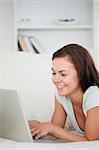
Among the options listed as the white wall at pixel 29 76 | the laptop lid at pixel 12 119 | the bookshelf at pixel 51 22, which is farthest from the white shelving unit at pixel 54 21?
the laptop lid at pixel 12 119

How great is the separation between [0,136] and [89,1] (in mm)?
765

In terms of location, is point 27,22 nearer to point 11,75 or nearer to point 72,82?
point 11,75

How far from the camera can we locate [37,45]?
3.84 feet

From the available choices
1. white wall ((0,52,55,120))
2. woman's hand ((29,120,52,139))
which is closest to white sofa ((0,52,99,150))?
white wall ((0,52,55,120))

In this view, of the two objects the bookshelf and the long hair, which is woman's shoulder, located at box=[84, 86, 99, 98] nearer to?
the long hair

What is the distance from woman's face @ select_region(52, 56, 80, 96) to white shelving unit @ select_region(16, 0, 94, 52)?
0.43 m

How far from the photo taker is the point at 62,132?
0.58m

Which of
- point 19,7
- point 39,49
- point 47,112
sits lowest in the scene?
point 47,112

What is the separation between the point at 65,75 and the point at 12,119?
0.18 m

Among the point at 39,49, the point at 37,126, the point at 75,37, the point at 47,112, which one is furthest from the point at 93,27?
the point at 37,126

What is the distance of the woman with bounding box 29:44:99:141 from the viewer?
590 millimetres

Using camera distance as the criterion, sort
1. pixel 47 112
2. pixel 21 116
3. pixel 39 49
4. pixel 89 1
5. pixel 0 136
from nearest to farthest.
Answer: pixel 21 116 < pixel 0 136 < pixel 47 112 < pixel 39 49 < pixel 89 1

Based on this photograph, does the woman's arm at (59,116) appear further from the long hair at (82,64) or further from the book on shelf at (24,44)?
the book on shelf at (24,44)

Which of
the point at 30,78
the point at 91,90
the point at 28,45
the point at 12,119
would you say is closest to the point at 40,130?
the point at 12,119
